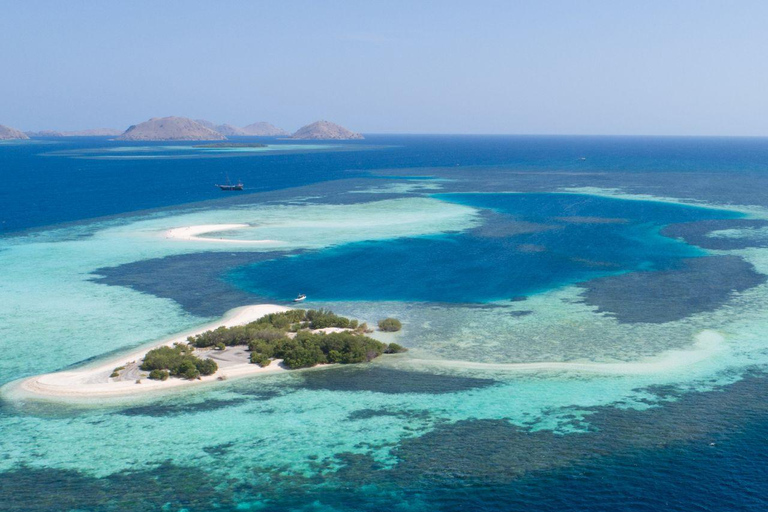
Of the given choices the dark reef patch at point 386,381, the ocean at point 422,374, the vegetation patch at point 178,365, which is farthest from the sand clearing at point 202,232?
the dark reef patch at point 386,381

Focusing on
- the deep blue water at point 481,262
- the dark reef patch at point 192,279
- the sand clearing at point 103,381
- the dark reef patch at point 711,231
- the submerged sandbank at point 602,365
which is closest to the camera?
the sand clearing at point 103,381

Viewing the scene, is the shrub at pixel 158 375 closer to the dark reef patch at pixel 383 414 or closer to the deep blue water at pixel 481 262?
the dark reef patch at pixel 383 414

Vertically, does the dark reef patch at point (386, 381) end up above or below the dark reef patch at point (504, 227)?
below

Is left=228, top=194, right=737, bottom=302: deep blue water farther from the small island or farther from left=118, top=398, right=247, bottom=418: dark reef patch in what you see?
left=118, top=398, right=247, bottom=418: dark reef patch

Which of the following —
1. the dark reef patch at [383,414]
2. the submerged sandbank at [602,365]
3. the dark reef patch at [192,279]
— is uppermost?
the dark reef patch at [192,279]

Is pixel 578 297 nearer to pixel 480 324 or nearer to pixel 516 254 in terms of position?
pixel 480 324

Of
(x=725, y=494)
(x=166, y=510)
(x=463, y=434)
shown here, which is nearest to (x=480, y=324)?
(x=463, y=434)

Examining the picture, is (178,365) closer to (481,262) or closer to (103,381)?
(103,381)
